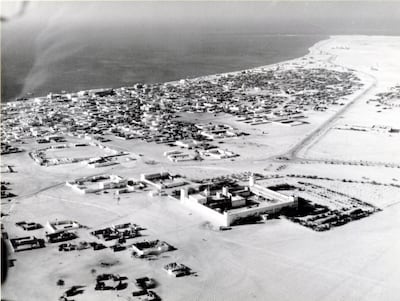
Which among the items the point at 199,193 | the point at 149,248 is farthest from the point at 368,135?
the point at 149,248

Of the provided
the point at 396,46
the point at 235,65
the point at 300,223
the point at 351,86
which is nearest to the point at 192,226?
the point at 300,223

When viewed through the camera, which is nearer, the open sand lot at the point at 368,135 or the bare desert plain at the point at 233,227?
the bare desert plain at the point at 233,227

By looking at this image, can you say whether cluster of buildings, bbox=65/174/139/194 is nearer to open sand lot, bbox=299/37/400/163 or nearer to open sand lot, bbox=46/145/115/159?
open sand lot, bbox=46/145/115/159

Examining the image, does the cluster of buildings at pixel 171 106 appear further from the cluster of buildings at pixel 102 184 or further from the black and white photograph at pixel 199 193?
the cluster of buildings at pixel 102 184

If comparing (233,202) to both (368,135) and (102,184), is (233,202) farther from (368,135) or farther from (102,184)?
(368,135)

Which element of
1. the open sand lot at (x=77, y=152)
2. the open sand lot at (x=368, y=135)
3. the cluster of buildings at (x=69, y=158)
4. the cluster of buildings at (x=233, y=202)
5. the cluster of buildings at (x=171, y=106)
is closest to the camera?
the cluster of buildings at (x=233, y=202)

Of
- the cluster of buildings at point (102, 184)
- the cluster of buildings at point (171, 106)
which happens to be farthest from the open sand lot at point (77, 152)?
the cluster of buildings at point (102, 184)
